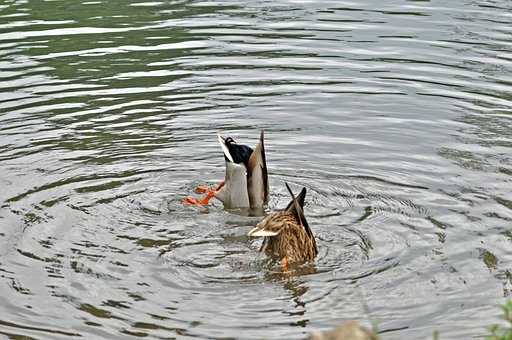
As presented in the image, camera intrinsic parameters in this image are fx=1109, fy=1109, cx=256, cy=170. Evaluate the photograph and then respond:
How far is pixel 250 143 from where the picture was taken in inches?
499

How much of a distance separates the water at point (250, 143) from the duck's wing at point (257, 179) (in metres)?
0.20

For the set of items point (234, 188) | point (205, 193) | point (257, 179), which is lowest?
point (205, 193)

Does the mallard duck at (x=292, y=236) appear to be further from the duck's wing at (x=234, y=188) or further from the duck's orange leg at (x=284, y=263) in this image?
the duck's wing at (x=234, y=188)

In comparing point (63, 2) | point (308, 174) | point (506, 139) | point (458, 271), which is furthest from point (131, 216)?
point (63, 2)

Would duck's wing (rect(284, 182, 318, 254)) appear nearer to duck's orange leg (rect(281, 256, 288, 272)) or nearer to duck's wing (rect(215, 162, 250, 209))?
duck's orange leg (rect(281, 256, 288, 272))

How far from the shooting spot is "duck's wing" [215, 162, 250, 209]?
11.0m

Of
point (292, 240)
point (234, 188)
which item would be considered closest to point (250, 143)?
point (234, 188)

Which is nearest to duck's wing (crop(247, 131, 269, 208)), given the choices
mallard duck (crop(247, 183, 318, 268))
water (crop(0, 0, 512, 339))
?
water (crop(0, 0, 512, 339))

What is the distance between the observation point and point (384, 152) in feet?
40.0

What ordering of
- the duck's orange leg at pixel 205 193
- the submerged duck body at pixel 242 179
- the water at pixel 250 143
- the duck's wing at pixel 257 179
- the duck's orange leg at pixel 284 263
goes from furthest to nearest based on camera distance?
the duck's orange leg at pixel 205 193
the submerged duck body at pixel 242 179
the duck's wing at pixel 257 179
the duck's orange leg at pixel 284 263
the water at pixel 250 143

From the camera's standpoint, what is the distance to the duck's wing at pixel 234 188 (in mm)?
11031

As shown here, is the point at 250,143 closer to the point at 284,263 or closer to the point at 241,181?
the point at 241,181

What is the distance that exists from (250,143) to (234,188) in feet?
5.52

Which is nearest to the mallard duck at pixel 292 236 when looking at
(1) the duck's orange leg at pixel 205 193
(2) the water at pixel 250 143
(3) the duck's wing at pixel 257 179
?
(2) the water at pixel 250 143
